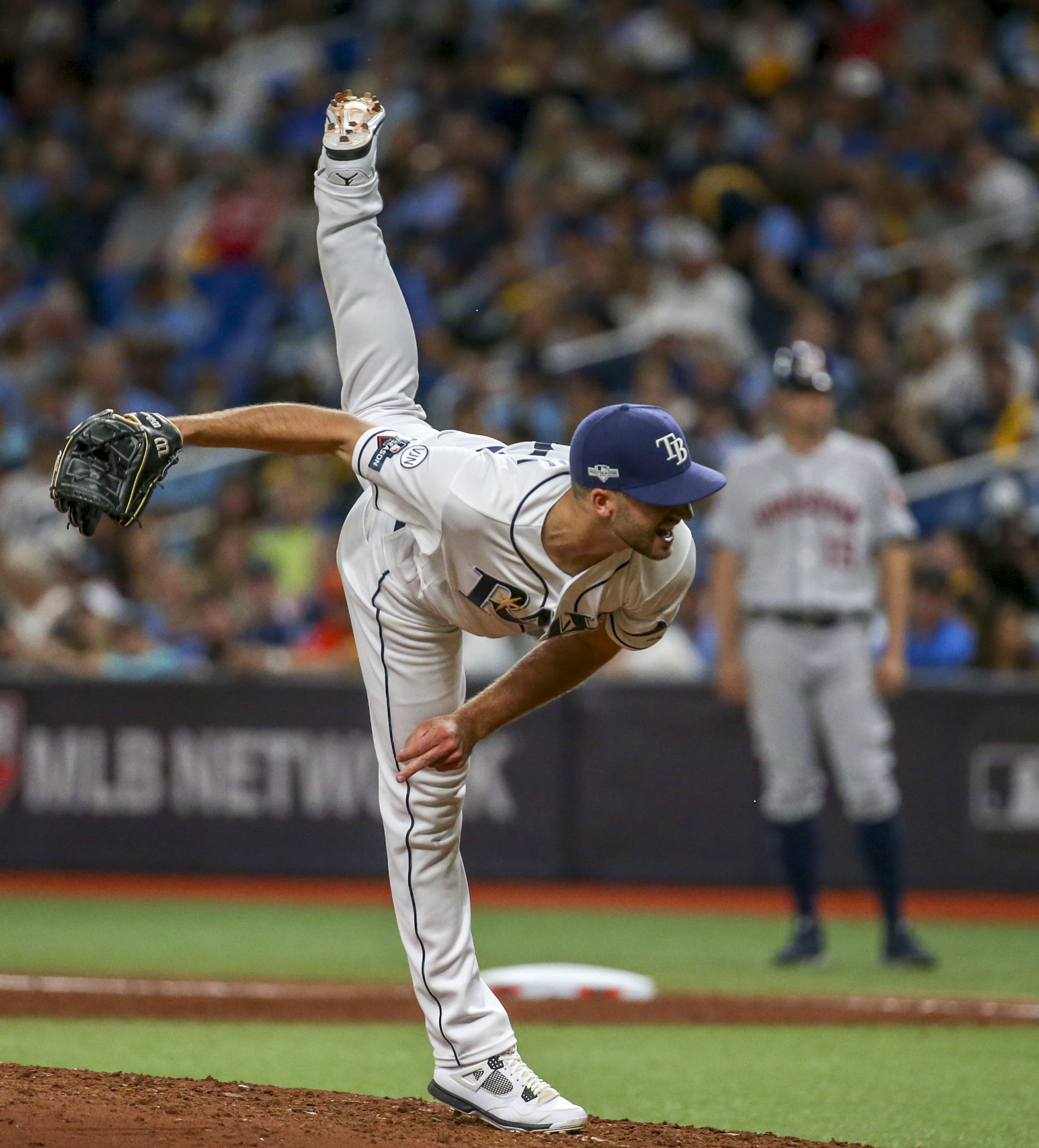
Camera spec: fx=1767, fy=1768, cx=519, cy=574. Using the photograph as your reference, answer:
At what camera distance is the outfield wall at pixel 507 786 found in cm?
916

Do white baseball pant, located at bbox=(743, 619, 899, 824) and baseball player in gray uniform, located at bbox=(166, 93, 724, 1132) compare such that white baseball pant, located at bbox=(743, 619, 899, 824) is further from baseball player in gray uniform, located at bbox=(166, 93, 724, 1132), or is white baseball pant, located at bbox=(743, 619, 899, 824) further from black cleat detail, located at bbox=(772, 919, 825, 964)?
baseball player in gray uniform, located at bbox=(166, 93, 724, 1132)

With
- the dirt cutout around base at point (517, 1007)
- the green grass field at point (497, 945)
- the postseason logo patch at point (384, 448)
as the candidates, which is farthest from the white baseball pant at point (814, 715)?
the postseason logo patch at point (384, 448)

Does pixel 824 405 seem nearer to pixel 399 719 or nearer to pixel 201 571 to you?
pixel 399 719

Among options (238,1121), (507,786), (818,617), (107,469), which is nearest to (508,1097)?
(238,1121)

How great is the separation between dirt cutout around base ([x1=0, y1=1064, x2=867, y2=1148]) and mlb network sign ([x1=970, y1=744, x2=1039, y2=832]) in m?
5.37

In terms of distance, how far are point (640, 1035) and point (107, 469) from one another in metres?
2.92

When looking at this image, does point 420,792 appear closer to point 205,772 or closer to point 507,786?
point 507,786

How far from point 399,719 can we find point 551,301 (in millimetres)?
8334

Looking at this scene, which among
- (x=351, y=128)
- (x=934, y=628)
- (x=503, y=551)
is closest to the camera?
(x=503, y=551)

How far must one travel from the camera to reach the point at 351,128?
4.57m

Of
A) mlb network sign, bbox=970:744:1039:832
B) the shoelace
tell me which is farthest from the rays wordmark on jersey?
mlb network sign, bbox=970:744:1039:832

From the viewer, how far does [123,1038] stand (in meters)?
5.57

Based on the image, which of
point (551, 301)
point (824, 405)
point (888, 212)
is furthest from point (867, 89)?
point (824, 405)

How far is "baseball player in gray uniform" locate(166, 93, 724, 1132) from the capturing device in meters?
3.78
